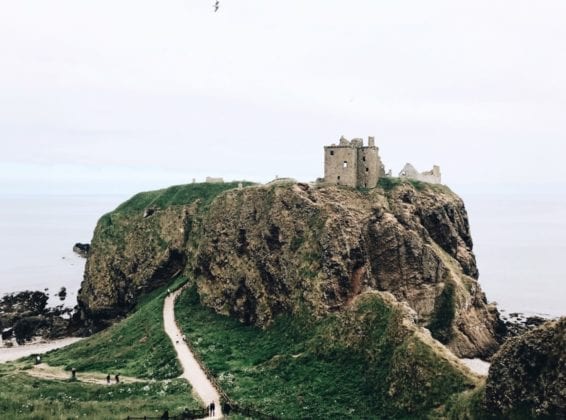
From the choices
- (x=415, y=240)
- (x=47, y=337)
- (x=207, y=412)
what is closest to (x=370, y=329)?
(x=207, y=412)

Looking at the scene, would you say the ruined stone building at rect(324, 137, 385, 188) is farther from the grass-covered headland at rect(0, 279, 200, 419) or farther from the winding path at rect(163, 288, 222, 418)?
the grass-covered headland at rect(0, 279, 200, 419)

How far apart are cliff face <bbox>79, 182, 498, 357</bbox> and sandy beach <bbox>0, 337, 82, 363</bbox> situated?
11.6 meters

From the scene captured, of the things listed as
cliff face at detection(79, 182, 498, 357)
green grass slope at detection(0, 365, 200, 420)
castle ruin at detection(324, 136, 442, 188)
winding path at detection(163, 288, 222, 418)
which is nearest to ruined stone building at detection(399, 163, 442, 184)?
cliff face at detection(79, 182, 498, 357)

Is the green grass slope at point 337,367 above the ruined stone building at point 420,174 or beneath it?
beneath

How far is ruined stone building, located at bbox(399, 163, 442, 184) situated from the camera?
84188mm

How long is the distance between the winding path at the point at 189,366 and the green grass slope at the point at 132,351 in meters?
0.65

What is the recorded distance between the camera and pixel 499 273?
141125 mm

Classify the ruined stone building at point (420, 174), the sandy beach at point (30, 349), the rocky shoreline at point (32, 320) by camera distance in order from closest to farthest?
the sandy beach at point (30, 349) → the ruined stone building at point (420, 174) → the rocky shoreline at point (32, 320)

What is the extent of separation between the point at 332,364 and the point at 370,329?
4.67 metres

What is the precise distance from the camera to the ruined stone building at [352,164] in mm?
73688

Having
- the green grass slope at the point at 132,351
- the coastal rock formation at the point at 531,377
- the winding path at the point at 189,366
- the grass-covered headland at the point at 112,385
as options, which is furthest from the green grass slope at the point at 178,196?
the coastal rock formation at the point at 531,377

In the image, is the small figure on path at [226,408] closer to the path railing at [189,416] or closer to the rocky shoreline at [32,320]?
the path railing at [189,416]

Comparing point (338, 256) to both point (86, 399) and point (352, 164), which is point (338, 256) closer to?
point (352, 164)

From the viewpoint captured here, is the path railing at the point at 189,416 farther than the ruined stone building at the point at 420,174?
No
